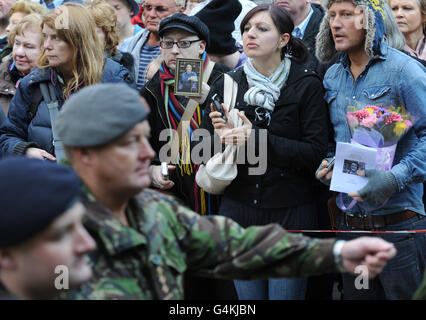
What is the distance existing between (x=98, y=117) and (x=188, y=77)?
8.43 feet

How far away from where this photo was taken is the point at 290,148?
15.5ft

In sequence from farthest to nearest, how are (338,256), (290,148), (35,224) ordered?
1. (290,148)
2. (338,256)
3. (35,224)

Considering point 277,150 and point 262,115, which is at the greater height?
point 262,115

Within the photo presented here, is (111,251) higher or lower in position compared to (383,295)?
higher

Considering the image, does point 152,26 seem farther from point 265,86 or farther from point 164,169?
point 265,86

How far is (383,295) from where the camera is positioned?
15.2 ft

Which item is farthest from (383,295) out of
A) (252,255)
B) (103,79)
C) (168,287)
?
(103,79)

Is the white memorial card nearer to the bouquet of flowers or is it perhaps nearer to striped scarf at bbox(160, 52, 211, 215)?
the bouquet of flowers

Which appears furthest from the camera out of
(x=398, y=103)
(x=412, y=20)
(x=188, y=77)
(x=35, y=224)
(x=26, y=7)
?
(x=26, y=7)

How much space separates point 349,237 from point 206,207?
1176 mm

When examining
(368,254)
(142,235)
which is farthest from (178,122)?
(368,254)

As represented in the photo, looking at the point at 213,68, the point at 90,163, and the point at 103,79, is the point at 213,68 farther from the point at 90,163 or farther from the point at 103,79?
the point at 90,163

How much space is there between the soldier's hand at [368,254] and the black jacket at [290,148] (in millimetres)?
A: 1864

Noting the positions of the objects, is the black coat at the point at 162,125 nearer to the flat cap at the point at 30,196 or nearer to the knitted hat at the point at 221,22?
the knitted hat at the point at 221,22
